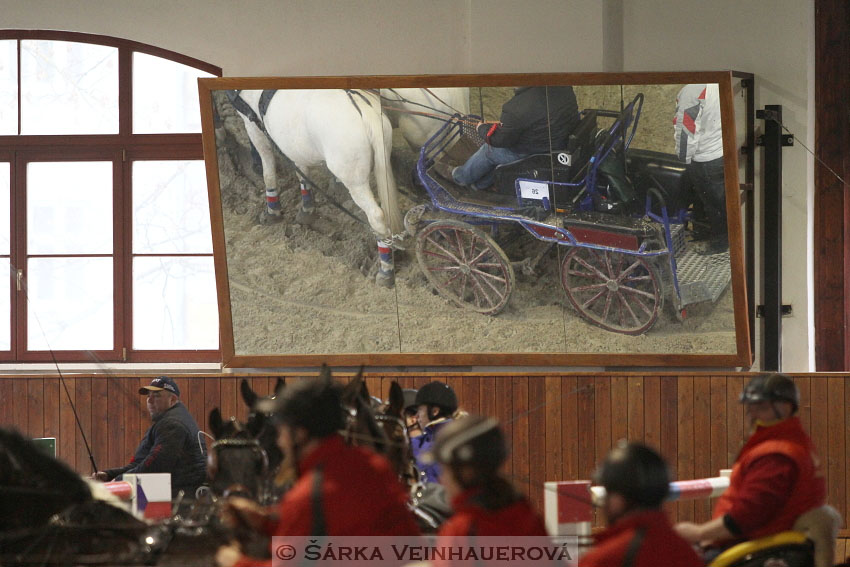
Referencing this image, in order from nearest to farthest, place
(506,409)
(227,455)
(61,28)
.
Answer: (227,455)
(506,409)
(61,28)

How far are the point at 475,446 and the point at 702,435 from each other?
5962 mm

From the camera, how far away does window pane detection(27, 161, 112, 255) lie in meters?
8.81

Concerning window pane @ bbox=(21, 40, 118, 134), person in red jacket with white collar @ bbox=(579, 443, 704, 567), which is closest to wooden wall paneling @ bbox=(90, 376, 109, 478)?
window pane @ bbox=(21, 40, 118, 134)

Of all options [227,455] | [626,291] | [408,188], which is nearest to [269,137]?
[408,188]

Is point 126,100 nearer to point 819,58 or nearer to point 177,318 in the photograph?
point 177,318

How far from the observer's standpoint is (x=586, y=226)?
26.6 ft

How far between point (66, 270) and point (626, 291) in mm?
5254

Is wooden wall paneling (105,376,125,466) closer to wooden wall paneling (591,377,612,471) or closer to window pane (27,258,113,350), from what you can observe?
window pane (27,258,113,350)

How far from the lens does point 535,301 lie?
8.22 m

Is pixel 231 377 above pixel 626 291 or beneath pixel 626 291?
beneath

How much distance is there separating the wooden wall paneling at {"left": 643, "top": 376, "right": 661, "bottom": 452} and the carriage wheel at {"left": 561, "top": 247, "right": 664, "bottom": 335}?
457 mm

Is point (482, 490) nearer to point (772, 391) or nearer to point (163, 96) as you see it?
point (772, 391)

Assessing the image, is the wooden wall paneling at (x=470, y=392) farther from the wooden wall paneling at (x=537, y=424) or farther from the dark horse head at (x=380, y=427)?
the dark horse head at (x=380, y=427)
